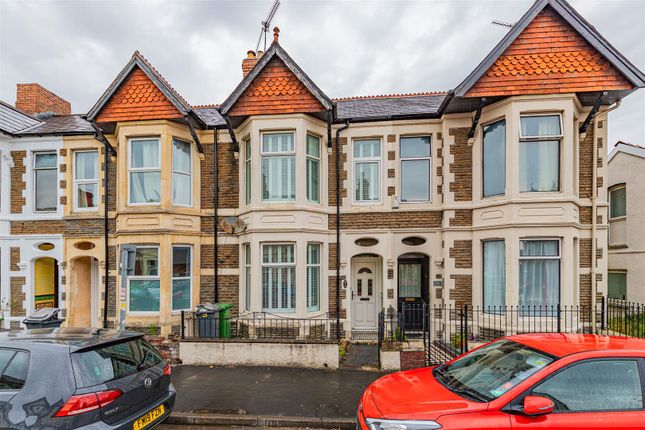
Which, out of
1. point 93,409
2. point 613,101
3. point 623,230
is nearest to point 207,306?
point 93,409

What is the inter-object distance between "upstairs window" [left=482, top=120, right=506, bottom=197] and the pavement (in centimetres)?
549

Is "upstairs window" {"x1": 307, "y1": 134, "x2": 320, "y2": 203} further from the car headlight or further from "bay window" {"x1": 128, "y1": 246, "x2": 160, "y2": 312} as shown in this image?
the car headlight

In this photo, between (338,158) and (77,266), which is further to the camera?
(77,266)

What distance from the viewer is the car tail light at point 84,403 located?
11.3 feet

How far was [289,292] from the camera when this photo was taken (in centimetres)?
908

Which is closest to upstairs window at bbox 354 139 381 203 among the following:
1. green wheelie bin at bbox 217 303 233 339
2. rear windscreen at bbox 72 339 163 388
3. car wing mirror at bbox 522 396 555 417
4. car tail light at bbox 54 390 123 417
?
green wheelie bin at bbox 217 303 233 339

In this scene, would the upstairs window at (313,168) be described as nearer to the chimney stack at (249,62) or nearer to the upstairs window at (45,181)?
the chimney stack at (249,62)

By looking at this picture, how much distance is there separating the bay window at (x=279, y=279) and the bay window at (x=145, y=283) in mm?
3040

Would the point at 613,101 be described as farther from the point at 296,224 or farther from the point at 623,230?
the point at 296,224

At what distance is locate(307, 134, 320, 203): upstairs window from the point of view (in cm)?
947

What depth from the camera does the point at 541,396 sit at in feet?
10.5

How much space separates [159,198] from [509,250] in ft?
30.7

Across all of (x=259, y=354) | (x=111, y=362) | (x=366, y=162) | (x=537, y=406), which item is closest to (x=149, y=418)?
(x=111, y=362)

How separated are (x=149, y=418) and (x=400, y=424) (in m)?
3.06
